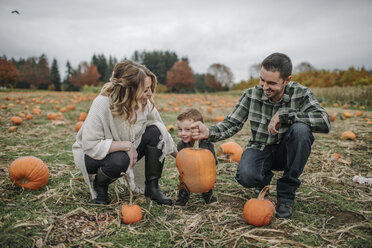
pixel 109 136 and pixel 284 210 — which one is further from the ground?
pixel 109 136

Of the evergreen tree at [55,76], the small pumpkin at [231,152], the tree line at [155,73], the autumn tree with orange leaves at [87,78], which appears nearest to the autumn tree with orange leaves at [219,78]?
the tree line at [155,73]

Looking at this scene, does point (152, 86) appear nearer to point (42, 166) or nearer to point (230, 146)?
point (42, 166)

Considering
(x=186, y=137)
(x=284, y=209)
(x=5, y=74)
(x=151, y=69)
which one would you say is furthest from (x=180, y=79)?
(x=284, y=209)

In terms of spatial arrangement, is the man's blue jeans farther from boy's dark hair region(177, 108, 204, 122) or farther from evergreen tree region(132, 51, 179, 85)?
evergreen tree region(132, 51, 179, 85)

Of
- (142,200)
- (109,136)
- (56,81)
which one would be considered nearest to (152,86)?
(109,136)

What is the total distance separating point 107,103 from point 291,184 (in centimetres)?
196

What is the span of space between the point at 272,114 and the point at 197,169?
108 cm

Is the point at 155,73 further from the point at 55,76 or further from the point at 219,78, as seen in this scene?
the point at 55,76

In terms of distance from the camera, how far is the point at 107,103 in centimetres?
248

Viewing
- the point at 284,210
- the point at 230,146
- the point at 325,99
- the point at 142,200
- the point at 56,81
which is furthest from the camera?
the point at 56,81

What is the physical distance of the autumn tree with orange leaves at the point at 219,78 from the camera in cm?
5613

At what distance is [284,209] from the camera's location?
7.63ft

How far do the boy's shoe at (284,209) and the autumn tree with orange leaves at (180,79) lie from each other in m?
49.6

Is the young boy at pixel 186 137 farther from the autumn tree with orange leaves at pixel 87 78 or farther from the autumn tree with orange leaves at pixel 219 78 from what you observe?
the autumn tree with orange leaves at pixel 87 78
